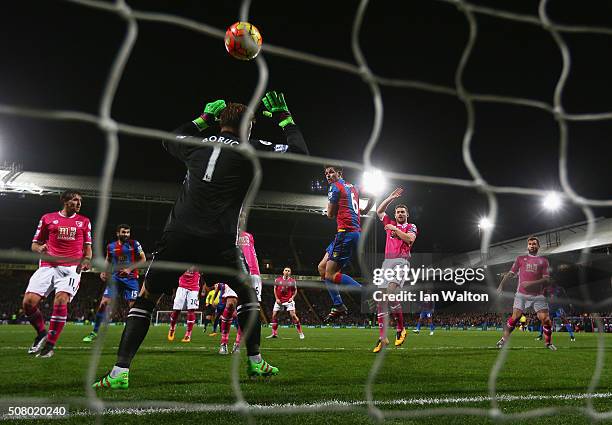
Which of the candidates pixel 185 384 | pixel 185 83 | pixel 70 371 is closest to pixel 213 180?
pixel 185 384

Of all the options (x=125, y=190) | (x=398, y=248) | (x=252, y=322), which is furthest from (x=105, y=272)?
(x=125, y=190)

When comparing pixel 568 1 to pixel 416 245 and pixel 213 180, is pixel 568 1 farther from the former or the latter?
pixel 416 245

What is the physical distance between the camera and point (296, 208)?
106 feet

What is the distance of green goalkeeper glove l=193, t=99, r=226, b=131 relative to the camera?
3.60 meters

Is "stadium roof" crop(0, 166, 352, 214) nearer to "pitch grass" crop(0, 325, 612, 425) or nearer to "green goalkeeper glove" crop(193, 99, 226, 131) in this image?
"pitch grass" crop(0, 325, 612, 425)

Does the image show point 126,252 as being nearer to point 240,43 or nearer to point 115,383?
point 115,383

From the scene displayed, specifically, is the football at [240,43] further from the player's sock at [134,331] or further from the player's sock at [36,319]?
the player's sock at [36,319]

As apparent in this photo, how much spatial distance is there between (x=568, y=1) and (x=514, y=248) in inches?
1071

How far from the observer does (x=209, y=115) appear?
12.1 ft

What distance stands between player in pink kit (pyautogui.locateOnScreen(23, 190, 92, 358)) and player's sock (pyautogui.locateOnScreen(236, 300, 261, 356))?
318 cm

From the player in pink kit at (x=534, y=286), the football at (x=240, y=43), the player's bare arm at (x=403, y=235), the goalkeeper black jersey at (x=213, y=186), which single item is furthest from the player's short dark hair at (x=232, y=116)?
the player in pink kit at (x=534, y=286)

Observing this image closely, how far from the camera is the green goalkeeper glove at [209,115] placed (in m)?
3.60

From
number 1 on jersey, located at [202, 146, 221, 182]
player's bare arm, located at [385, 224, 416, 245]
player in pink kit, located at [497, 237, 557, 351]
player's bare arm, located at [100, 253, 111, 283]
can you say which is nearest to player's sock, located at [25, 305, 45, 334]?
player's bare arm, located at [100, 253, 111, 283]

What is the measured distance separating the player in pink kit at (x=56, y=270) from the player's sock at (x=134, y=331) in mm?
2849
